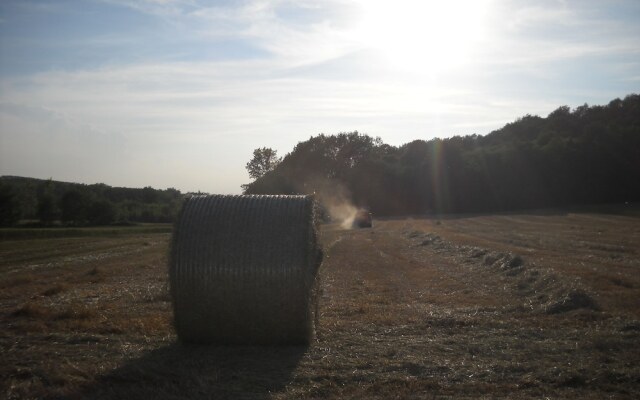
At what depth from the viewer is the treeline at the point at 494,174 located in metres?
67.2

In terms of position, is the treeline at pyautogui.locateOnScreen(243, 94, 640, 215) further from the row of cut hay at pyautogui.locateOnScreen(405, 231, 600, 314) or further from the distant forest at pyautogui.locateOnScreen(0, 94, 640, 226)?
the row of cut hay at pyautogui.locateOnScreen(405, 231, 600, 314)

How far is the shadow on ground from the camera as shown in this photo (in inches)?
297

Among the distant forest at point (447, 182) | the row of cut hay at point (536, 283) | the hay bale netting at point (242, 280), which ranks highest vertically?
the distant forest at point (447, 182)

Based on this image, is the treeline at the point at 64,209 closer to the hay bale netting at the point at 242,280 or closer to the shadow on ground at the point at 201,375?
the hay bale netting at the point at 242,280

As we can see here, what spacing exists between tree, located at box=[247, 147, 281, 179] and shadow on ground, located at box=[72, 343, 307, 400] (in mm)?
79497

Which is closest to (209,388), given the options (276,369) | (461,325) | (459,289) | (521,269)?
(276,369)

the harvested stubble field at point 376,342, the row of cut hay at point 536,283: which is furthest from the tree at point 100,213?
Result: the row of cut hay at point 536,283

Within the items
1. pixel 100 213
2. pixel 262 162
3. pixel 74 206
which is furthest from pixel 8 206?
pixel 262 162

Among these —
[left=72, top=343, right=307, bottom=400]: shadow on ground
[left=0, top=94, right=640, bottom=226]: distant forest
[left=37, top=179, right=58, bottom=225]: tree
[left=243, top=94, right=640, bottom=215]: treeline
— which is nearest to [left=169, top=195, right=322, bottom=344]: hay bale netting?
[left=72, top=343, right=307, bottom=400]: shadow on ground

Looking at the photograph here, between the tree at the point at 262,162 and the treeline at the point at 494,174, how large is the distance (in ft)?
2.26

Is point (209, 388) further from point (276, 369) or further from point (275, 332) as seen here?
point (275, 332)

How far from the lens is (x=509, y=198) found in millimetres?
71250

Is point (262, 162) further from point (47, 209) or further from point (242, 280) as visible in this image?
point (242, 280)

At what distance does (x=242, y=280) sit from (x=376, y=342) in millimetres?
2160
